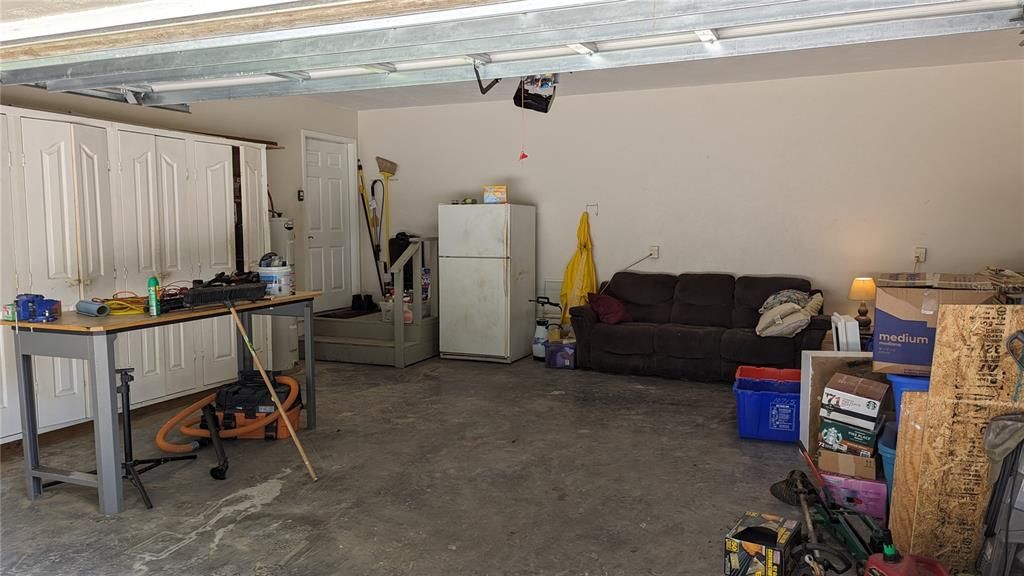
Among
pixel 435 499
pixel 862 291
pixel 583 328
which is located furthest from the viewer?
pixel 583 328

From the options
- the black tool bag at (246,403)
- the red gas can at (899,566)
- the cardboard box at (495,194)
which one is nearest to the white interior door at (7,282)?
the black tool bag at (246,403)

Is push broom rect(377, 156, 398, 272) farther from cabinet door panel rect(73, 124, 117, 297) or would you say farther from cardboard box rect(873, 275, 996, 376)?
cardboard box rect(873, 275, 996, 376)

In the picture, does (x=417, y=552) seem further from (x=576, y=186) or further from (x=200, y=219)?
(x=576, y=186)

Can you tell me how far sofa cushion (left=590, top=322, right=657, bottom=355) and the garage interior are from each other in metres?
0.03

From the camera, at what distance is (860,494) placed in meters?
3.24

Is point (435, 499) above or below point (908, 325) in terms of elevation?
below

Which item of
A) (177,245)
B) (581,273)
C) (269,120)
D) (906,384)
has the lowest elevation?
(906,384)

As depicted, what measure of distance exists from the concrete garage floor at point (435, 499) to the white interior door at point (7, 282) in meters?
0.25

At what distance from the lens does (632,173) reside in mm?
6703

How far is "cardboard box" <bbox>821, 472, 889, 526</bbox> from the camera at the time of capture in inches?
126

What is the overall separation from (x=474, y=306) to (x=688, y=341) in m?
2.02

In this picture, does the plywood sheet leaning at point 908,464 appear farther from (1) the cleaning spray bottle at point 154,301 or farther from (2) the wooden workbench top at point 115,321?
(1) the cleaning spray bottle at point 154,301

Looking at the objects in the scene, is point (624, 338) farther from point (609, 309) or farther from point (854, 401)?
point (854, 401)

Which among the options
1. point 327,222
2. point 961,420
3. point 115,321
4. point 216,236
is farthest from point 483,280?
point 961,420
